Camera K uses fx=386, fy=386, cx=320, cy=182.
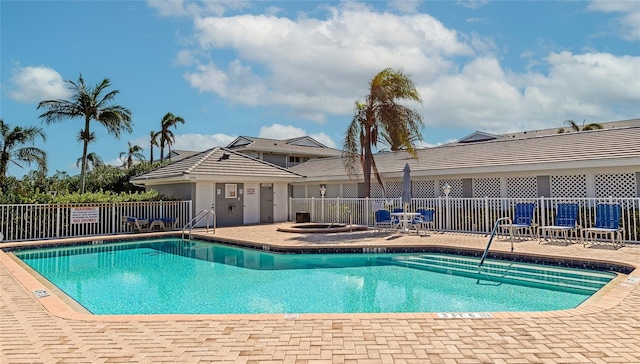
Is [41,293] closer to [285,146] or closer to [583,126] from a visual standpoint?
[285,146]

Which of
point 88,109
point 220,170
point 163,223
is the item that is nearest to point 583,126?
point 220,170

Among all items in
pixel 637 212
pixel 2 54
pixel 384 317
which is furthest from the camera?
pixel 637 212

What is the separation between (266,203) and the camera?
22.0m

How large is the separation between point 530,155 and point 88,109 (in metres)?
22.9

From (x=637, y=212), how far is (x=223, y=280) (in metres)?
12.3

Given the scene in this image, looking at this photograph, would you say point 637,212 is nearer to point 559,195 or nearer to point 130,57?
point 559,195

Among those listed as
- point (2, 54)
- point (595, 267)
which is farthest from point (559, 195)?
point (2, 54)

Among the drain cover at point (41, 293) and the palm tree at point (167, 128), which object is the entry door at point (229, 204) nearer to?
the drain cover at point (41, 293)

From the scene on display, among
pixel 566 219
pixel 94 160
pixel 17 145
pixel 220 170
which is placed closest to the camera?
pixel 566 219

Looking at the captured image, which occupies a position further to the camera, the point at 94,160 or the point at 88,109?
the point at 94,160

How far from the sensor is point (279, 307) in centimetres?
665

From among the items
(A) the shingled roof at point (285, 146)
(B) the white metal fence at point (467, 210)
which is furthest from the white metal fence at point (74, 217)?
(A) the shingled roof at point (285, 146)

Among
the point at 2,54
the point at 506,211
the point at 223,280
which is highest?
the point at 2,54

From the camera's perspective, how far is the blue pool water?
6699 millimetres
